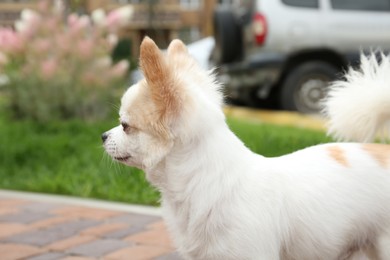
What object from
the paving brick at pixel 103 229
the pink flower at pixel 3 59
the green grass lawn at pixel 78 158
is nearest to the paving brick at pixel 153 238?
the paving brick at pixel 103 229

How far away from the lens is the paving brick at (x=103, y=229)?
4.32 m

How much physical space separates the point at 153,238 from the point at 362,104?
5.64 ft

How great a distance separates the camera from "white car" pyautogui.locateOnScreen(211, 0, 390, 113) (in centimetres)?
954

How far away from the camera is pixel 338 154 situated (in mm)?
2924

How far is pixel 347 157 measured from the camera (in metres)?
2.90

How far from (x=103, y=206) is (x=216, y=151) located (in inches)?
102

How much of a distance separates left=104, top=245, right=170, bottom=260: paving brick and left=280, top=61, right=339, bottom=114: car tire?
5998 millimetres

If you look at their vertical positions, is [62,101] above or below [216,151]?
below

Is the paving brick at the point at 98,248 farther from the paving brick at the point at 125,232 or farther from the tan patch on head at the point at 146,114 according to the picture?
the tan patch on head at the point at 146,114

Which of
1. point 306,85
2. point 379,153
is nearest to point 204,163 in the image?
point 379,153

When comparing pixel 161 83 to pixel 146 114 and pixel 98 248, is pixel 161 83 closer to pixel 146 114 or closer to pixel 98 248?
pixel 146 114

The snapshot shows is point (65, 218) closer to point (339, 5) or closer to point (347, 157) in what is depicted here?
point (347, 157)

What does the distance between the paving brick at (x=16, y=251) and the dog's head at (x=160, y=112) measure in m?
1.38

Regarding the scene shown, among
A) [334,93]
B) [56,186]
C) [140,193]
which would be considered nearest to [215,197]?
[334,93]
